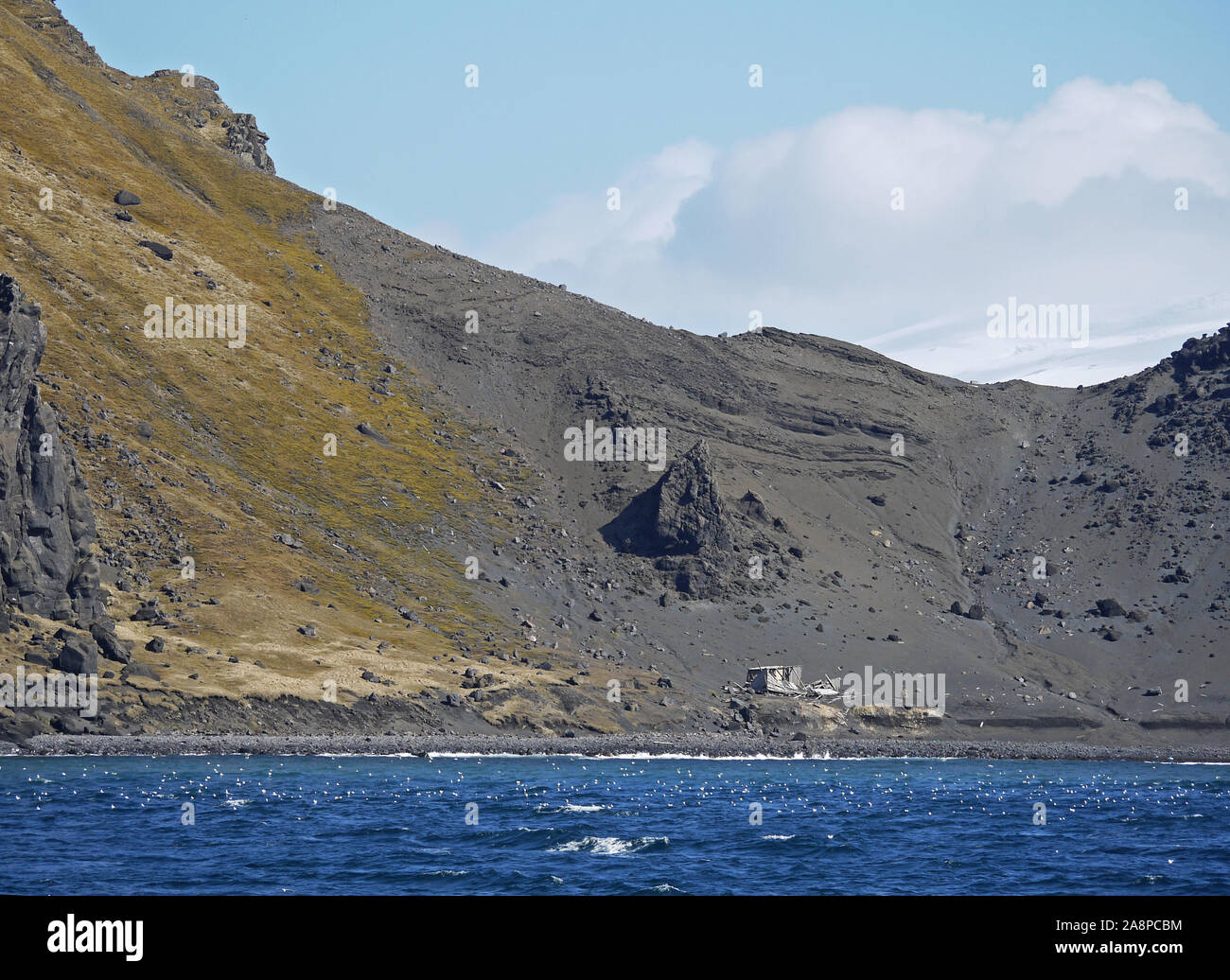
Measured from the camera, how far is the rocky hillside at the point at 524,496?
106 m

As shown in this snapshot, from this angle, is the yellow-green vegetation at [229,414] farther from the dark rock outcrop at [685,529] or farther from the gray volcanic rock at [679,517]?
the dark rock outcrop at [685,529]

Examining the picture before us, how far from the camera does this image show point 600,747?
9394 cm

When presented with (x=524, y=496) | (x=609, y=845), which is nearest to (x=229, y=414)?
(x=524, y=496)

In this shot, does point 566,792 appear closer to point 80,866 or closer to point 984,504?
point 80,866

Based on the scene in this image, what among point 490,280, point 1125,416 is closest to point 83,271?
point 490,280

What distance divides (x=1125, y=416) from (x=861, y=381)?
37262 millimetres

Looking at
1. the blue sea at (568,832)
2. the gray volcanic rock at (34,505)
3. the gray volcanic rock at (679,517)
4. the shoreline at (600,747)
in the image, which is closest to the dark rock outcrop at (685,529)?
the gray volcanic rock at (679,517)

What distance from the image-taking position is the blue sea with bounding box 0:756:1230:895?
34.1 metres

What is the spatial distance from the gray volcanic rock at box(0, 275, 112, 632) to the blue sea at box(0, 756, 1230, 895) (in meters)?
23.5

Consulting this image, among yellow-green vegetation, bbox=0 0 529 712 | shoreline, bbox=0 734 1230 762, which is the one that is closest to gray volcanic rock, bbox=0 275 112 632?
yellow-green vegetation, bbox=0 0 529 712

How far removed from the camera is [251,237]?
173125mm

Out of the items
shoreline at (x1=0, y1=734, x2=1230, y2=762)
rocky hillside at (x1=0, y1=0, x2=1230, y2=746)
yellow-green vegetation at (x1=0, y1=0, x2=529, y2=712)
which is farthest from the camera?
rocky hillside at (x1=0, y1=0, x2=1230, y2=746)

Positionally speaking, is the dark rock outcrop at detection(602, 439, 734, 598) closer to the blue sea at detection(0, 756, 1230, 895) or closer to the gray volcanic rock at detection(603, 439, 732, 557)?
the gray volcanic rock at detection(603, 439, 732, 557)

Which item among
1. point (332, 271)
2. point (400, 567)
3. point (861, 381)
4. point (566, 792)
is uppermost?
point (332, 271)
